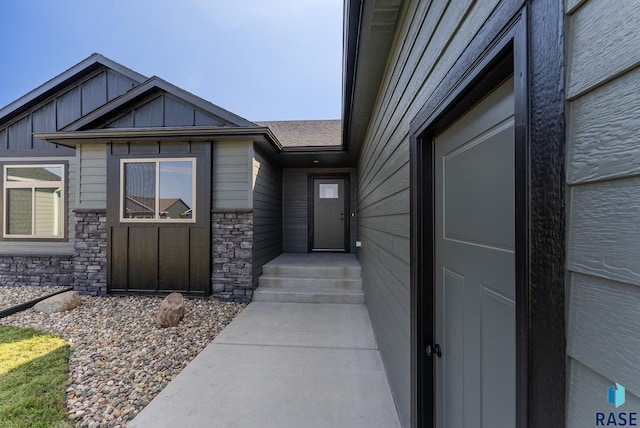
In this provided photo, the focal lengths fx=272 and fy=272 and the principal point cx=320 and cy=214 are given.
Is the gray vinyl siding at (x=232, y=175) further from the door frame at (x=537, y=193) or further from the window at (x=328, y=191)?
the door frame at (x=537, y=193)

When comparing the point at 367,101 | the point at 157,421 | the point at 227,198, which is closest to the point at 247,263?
the point at 227,198

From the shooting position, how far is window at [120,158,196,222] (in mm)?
4617

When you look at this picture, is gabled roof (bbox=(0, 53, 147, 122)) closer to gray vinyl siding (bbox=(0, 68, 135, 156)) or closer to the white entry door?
gray vinyl siding (bbox=(0, 68, 135, 156))

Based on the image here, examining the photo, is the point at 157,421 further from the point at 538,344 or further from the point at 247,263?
the point at 247,263

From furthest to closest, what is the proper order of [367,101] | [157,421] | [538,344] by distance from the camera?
1. [367,101]
2. [157,421]
3. [538,344]

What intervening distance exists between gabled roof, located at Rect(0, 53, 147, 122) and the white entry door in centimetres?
646

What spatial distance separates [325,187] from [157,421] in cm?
572

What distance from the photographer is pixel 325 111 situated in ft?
35.4

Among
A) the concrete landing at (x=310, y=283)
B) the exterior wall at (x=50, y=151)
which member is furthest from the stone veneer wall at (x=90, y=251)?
the concrete landing at (x=310, y=283)

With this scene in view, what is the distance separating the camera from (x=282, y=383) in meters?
2.27

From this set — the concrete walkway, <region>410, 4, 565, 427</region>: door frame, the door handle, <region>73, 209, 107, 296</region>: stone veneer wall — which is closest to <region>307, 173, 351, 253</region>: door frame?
the concrete walkway

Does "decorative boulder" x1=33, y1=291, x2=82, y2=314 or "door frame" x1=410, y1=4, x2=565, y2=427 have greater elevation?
"door frame" x1=410, y1=4, x2=565, y2=427

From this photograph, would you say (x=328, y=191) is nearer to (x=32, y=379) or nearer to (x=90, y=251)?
(x=90, y=251)

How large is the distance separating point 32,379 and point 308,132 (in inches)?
253
